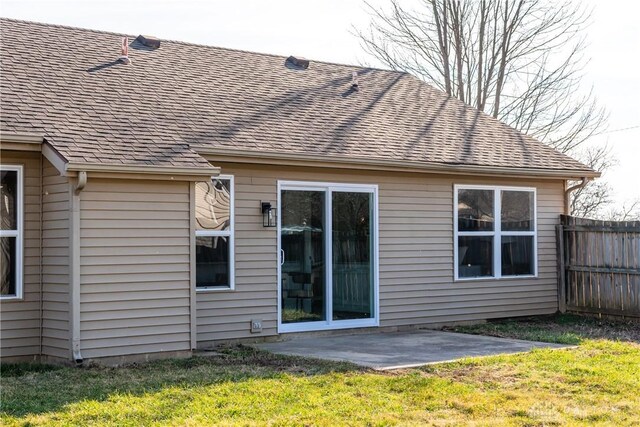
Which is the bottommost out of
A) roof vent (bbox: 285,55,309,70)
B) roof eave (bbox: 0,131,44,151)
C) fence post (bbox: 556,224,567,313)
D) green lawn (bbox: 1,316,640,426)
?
green lawn (bbox: 1,316,640,426)

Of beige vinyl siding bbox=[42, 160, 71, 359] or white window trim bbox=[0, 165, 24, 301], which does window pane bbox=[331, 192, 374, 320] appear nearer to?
beige vinyl siding bbox=[42, 160, 71, 359]

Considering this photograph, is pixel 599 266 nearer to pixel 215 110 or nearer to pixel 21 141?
pixel 215 110

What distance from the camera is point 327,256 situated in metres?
12.3

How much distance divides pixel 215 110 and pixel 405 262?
11.5 ft

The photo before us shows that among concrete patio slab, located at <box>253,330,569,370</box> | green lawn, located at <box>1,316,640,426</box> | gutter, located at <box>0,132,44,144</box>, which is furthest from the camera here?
concrete patio slab, located at <box>253,330,569,370</box>

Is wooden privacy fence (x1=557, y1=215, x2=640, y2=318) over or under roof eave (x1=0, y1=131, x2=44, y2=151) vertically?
under

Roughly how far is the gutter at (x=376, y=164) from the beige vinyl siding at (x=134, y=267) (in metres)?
1.17

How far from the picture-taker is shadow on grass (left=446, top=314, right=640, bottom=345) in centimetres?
1188

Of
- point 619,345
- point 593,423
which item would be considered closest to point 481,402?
point 593,423

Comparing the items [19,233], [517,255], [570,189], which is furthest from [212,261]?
[570,189]

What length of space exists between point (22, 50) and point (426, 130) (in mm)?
6260

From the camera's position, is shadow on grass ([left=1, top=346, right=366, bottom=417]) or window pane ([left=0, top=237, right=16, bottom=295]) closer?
shadow on grass ([left=1, top=346, right=366, bottom=417])

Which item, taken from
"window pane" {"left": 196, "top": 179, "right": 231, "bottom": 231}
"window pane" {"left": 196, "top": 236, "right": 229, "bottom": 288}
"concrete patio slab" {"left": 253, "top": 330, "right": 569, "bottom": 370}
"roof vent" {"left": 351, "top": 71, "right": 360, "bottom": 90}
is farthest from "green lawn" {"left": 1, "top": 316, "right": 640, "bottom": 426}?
"roof vent" {"left": 351, "top": 71, "right": 360, "bottom": 90}

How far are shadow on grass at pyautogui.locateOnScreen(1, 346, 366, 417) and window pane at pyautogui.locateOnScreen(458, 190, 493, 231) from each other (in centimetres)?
479
